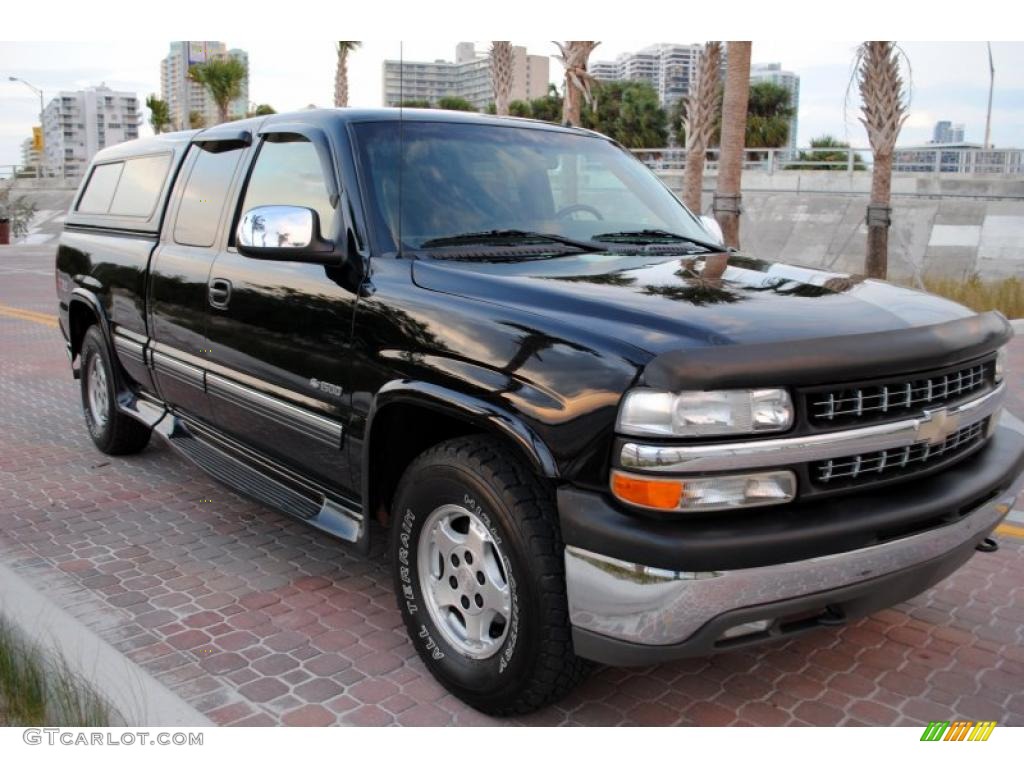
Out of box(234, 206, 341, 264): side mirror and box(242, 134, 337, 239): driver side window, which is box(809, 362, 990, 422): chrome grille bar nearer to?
box(234, 206, 341, 264): side mirror

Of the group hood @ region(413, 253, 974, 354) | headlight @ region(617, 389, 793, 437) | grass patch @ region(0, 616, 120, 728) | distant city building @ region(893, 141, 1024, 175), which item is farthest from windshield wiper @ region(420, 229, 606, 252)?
distant city building @ region(893, 141, 1024, 175)

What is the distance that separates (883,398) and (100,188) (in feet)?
17.0

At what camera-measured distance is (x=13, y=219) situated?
3275cm

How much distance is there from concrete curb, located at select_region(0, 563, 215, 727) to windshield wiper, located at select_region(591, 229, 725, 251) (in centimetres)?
231

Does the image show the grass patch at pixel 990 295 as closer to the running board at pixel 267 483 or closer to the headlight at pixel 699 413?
the running board at pixel 267 483

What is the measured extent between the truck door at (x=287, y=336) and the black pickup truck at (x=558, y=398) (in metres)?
0.01

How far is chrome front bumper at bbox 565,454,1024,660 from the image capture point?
2.60 m

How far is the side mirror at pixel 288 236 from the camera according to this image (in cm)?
360

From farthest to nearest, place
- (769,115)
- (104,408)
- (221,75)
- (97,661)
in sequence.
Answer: (769,115) → (221,75) → (104,408) → (97,661)

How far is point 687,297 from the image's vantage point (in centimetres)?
311

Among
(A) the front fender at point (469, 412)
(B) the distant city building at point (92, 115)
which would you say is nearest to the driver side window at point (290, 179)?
(A) the front fender at point (469, 412)

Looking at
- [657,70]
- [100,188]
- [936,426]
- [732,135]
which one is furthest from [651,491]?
[657,70]

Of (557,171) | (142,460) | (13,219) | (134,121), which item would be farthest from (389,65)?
(134,121)

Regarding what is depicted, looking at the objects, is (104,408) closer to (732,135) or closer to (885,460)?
(885,460)
